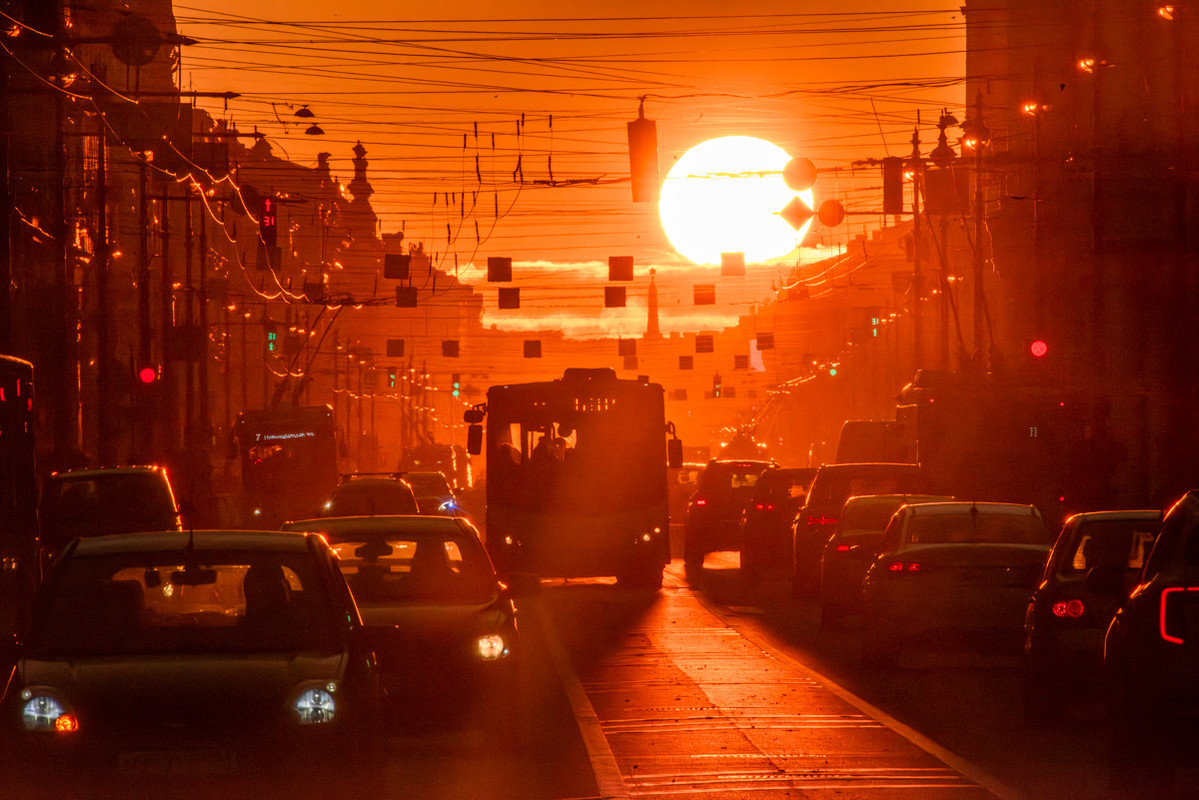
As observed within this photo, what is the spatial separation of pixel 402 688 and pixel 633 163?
14.2 m

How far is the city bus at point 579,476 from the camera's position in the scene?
2964 centimetres

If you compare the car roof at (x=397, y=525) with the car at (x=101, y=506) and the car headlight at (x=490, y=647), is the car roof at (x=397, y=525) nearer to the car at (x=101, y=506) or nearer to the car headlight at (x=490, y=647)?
the car headlight at (x=490, y=647)

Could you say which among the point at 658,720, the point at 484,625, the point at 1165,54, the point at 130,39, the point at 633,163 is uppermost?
the point at 1165,54

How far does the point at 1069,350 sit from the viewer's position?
63375mm

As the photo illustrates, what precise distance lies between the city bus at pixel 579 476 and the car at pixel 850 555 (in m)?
6.93

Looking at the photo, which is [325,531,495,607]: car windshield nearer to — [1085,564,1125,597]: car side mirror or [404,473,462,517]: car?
[1085,564,1125,597]: car side mirror

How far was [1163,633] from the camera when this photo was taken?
860 cm

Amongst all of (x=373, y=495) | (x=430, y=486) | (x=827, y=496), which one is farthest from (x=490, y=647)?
(x=430, y=486)

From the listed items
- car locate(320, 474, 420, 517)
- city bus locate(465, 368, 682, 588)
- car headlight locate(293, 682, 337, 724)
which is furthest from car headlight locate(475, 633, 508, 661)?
city bus locate(465, 368, 682, 588)

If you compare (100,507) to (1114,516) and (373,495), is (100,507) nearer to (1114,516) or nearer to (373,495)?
(373,495)

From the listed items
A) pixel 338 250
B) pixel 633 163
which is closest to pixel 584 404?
pixel 633 163

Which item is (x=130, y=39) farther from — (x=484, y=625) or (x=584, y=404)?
(x=484, y=625)

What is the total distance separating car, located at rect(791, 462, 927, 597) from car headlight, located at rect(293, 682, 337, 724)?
17969 mm

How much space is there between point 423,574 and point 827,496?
14.3m
